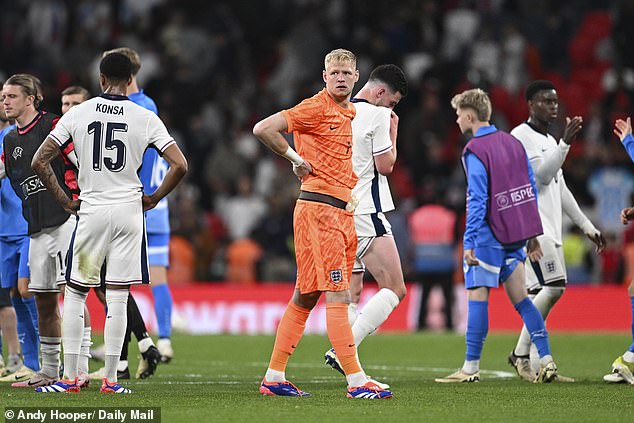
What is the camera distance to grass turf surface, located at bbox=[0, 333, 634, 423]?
7.49 metres

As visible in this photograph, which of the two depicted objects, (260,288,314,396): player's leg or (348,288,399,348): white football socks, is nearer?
(260,288,314,396): player's leg

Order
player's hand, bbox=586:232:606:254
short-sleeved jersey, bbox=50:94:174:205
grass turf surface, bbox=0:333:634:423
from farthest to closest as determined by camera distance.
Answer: player's hand, bbox=586:232:606:254 → short-sleeved jersey, bbox=50:94:174:205 → grass turf surface, bbox=0:333:634:423

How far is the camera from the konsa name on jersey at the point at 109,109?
847cm

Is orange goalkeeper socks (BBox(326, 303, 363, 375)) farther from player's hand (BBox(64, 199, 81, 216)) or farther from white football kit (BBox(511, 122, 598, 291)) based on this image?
white football kit (BBox(511, 122, 598, 291))

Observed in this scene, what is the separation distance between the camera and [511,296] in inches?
407

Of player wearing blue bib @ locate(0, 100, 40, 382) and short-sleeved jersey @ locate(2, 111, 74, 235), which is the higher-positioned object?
short-sleeved jersey @ locate(2, 111, 74, 235)

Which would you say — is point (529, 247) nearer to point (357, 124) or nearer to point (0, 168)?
point (357, 124)

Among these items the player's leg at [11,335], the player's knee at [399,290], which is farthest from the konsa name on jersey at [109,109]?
the player's leg at [11,335]

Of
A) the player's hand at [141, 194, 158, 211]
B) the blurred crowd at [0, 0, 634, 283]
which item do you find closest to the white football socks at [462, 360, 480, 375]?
the player's hand at [141, 194, 158, 211]

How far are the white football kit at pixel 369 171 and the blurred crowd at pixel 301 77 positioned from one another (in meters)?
9.71

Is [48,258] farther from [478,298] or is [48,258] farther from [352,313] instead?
[478,298]

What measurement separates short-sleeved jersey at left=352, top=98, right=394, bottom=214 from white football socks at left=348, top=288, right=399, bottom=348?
747mm

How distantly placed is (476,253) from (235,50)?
14890mm

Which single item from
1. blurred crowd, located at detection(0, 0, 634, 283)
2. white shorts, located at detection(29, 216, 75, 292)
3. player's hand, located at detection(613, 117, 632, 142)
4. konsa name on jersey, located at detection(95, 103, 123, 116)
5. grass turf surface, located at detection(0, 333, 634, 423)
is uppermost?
blurred crowd, located at detection(0, 0, 634, 283)
